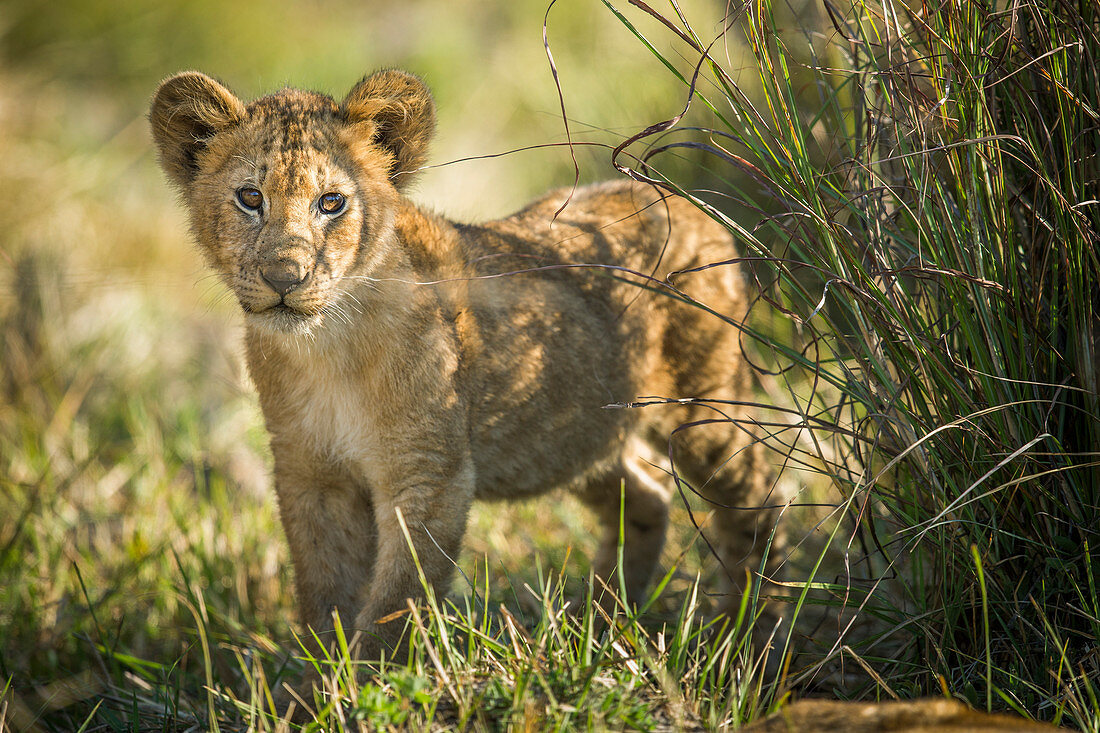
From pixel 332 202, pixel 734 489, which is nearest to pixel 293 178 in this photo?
pixel 332 202

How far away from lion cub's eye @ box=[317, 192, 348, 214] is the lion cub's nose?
273 mm

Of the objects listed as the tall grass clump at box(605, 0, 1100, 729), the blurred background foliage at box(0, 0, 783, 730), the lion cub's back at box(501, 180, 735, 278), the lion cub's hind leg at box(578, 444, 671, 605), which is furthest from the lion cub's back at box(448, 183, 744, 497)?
the tall grass clump at box(605, 0, 1100, 729)

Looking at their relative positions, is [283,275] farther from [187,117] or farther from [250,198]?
[187,117]

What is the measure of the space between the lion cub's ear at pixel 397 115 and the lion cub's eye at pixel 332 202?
0.99 ft

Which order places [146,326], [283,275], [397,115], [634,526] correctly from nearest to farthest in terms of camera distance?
1. [283,275]
2. [397,115]
3. [634,526]
4. [146,326]

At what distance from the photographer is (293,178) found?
116 inches

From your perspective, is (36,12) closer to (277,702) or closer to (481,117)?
(481,117)

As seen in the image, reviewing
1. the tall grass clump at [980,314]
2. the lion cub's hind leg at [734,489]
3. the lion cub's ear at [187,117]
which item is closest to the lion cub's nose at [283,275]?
the lion cub's ear at [187,117]

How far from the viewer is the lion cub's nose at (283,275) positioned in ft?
9.18

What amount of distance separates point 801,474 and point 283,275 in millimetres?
3741

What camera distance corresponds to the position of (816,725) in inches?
78.1

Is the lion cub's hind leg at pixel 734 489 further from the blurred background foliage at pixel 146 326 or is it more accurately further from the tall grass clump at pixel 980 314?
the tall grass clump at pixel 980 314

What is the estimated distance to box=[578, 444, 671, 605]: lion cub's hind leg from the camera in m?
4.50

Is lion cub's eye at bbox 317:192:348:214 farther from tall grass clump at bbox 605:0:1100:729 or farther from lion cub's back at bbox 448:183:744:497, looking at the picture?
tall grass clump at bbox 605:0:1100:729
